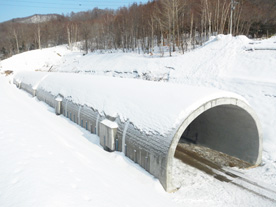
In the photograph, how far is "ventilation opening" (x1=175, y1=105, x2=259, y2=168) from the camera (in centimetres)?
974

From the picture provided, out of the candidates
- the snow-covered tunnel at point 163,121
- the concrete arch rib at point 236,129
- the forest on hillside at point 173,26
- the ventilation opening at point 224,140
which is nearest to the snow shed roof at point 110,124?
the snow-covered tunnel at point 163,121

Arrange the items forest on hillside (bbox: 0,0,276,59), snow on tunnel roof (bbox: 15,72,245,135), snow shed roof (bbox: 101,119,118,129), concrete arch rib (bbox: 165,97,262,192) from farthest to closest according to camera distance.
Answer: forest on hillside (bbox: 0,0,276,59) < snow shed roof (bbox: 101,119,118,129) < concrete arch rib (bbox: 165,97,262,192) < snow on tunnel roof (bbox: 15,72,245,135)

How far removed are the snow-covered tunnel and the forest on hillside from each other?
20.2 m

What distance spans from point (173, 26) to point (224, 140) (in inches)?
978

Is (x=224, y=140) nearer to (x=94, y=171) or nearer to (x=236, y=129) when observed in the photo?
(x=236, y=129)

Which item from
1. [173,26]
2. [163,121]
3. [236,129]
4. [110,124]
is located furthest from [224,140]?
[173,26]

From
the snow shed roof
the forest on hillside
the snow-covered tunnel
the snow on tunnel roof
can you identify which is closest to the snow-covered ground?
the snow-covered tunnel

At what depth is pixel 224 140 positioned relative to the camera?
11.0 metres

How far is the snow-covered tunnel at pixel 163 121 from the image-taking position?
751cm

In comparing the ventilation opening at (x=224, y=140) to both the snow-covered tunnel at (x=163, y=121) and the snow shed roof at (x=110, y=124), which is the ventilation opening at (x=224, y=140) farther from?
the snow shed roof at (x=110, y=124)

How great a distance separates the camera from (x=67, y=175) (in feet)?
21.3

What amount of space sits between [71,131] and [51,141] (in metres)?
2.98

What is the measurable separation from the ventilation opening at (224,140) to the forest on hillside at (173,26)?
64.5 feet

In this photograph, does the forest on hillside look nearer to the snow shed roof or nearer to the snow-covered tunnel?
the snow-covered tunnel
